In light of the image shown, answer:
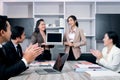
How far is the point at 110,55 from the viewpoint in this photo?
333 centimetres

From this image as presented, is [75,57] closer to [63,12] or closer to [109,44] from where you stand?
[109,44]

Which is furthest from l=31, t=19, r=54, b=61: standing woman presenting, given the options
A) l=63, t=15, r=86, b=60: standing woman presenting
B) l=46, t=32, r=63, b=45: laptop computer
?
l=63, t=15, r=86, b=60: standing woman presenting

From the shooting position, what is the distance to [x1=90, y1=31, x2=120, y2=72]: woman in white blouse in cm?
317

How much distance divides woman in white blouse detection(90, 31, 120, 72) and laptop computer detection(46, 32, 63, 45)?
1503 mm

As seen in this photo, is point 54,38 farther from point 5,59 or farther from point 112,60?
point 5,59

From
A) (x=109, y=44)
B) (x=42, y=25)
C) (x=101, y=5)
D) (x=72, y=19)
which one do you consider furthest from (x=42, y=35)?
(x=101, y=5)

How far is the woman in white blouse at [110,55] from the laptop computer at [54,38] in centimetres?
150

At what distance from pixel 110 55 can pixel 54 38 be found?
6.33 feet

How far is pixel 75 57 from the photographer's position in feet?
15.8

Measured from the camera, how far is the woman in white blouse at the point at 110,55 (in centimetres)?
317

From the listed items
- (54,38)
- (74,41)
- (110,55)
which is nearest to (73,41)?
(74,41)

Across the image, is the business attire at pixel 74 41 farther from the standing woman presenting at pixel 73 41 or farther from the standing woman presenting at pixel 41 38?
Answer: the standing woman presenting at pixel 41 38

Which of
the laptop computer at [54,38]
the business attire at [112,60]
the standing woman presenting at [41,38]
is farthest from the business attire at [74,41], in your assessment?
the business attire at [112,60]

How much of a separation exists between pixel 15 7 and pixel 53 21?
112 cm
